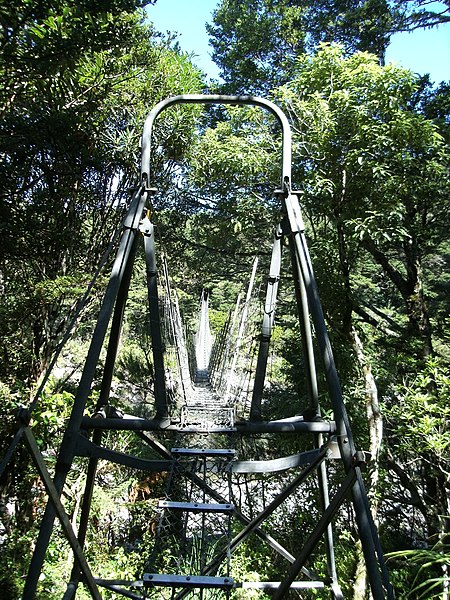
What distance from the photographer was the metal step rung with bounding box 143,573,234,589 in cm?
102

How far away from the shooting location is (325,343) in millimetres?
1104

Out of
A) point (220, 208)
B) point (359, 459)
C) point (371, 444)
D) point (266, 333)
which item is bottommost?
point (371, 444)

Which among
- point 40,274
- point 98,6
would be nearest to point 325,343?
point 98,6

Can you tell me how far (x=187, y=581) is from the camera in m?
1.05

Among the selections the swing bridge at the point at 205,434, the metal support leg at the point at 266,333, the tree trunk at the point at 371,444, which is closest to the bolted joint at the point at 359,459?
the swing bridge at the point at 205,434

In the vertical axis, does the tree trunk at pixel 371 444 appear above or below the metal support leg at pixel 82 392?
below

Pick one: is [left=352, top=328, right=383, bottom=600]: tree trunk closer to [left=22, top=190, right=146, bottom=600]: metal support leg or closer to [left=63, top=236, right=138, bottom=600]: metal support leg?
[left=63, top=236, right=138, bottom=600]: metal support leg

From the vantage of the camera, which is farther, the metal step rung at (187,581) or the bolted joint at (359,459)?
the metal step rung at (187,581)

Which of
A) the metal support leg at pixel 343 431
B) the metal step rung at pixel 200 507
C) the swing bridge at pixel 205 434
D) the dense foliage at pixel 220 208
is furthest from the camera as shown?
the dense foliage at pixel 220 208

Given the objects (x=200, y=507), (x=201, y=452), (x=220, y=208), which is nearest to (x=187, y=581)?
(x=200, y=507)

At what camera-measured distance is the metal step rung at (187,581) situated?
3.33ft

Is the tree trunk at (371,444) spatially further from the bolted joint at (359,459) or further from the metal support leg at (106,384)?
the bolted joint at (359,459)

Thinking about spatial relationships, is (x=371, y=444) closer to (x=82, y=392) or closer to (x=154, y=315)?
(x=154, y=315)

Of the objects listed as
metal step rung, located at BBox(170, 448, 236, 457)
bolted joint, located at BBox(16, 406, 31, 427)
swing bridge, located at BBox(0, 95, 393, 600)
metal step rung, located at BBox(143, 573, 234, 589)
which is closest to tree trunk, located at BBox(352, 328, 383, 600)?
swing bridge, located at BBox(0, 95, 393, 600)
